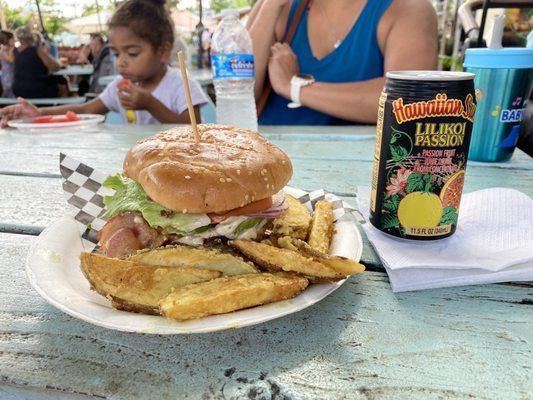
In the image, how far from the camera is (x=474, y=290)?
2.55 ft

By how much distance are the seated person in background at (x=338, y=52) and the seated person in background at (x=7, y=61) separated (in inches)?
264

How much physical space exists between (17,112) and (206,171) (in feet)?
7.42

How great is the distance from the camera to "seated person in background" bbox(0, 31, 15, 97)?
7.52 m

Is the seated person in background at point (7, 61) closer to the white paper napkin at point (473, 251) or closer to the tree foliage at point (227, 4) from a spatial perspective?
the white paper napkin at point (473, 251)

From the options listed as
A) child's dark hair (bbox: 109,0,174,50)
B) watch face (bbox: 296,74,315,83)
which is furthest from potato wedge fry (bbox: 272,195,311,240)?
child's dark hair (bbox: 109,0,174,50)

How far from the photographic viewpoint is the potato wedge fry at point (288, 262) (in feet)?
2.23

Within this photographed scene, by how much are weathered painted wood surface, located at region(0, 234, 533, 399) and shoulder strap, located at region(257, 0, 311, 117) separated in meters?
2.04

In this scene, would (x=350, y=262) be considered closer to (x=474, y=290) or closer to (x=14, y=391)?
(x=474, y=290)

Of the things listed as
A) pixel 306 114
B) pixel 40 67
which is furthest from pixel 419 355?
pixel 40 67

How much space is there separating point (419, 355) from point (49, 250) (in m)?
0.69

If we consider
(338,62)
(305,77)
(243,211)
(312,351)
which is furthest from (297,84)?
(312,351)

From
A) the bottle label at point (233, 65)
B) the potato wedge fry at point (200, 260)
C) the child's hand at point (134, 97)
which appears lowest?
the child's hand at point (134, 97)

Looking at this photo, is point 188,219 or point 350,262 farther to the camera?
point 188,219

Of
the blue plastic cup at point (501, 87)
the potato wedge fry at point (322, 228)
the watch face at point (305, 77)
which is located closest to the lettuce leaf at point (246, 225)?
the potato wedge fry at point (322, 228)
